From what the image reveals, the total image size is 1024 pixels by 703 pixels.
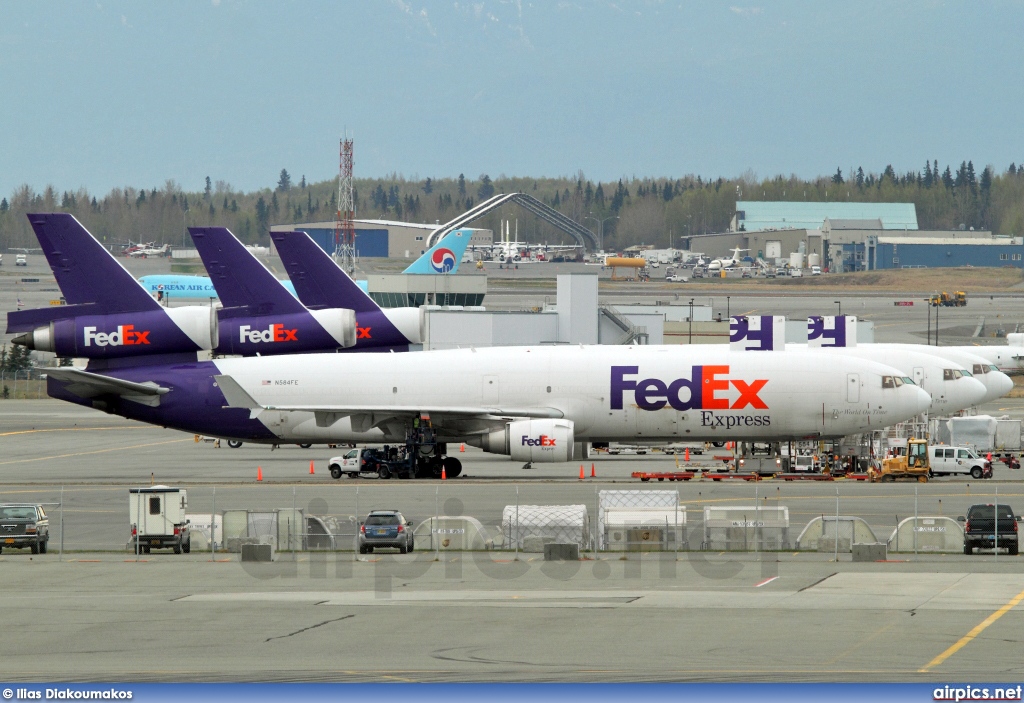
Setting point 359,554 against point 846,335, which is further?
point 846,335

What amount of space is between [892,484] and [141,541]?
1133 inches

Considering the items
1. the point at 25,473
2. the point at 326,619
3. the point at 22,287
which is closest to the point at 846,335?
the point at 25,473

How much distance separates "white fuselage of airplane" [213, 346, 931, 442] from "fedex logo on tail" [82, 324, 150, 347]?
4031 mm

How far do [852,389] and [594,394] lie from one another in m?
10.6

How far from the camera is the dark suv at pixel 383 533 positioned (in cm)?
3534

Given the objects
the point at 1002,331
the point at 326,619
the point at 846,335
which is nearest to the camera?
the point at 326,619

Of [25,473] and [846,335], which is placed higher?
[846,335]

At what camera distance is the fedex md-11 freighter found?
5406cm

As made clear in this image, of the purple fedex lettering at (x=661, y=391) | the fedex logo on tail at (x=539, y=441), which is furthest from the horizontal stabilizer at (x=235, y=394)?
the purple fedex lettering at (x=661, y=391)

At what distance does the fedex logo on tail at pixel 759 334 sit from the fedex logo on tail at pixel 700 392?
762 centimetres

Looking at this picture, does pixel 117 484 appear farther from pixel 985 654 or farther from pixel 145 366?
pixel 985 654

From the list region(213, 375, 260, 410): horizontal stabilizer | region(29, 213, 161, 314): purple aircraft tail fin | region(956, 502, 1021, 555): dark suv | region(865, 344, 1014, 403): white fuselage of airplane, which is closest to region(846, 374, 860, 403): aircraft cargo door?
region(865, 344, 1014, 403): white fuselage of airplane

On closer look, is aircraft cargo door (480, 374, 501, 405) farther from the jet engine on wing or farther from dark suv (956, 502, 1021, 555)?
dark suv (956, 502, 1021, 555)

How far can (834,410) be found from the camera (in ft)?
179
